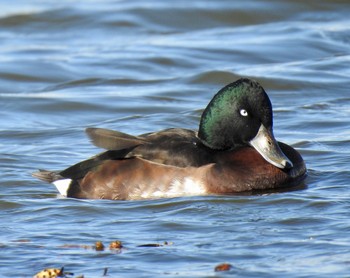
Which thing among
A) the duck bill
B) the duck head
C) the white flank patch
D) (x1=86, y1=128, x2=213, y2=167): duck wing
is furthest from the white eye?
the white flank patch

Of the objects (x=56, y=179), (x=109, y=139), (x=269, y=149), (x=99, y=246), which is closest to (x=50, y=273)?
(x=99, y=246)

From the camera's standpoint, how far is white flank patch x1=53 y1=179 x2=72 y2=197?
388 inches

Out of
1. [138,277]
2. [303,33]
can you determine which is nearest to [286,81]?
[303,33]

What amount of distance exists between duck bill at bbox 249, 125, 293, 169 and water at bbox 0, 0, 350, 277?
342 millimetres

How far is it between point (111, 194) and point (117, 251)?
78.6 inches

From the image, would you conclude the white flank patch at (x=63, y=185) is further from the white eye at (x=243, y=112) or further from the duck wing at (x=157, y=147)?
the white eye at (x=243, y=112)

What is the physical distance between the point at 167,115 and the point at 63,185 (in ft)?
11.8

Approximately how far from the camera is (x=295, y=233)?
26.6 feet

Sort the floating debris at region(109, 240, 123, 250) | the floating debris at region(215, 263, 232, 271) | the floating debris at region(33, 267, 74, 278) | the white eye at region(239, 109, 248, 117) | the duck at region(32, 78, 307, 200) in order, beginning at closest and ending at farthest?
the floating debris at region(33, 267, 74, 278) < the floating debris at region(215, 263, 232, 271) < the floating debris at region(109, 240, 123, 250) < the duck at region(32, 78, 307, 200) < the white eye at region(239, 109, 248, 117)

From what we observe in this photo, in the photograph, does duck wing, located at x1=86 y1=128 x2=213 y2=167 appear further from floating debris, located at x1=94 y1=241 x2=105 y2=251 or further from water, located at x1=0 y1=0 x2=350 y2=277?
floating debris, located at x1=94 y1=241 x2=105 y2=251

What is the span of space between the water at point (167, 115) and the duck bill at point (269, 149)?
1.12 ft

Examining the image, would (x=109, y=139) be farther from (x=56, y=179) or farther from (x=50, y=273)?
(x=50, y=273)

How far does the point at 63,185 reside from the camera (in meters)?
9.90

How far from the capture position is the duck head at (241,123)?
9.82 m
